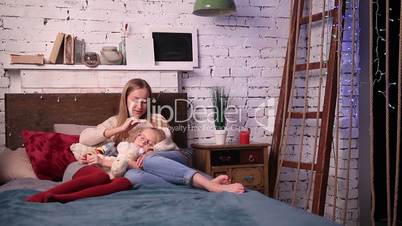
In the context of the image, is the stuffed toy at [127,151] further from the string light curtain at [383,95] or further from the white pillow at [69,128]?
the string light curtain at [383,95]

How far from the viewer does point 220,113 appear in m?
3.60

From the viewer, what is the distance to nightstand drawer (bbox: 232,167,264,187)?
339cm

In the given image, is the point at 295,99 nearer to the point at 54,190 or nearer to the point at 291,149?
the point at 291,149

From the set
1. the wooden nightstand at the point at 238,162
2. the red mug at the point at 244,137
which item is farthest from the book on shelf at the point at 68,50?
the red mug at the point at 244,137

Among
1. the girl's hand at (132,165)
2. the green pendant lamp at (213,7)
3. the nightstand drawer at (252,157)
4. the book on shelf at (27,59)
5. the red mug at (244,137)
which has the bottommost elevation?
the nightstand drawer at (252,157)

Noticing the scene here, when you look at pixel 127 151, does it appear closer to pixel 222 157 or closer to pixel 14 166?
pixel 14 166

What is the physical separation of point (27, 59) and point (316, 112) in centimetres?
211

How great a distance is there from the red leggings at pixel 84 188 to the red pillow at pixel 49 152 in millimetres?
596

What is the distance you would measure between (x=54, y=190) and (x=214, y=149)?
1547 millimetres

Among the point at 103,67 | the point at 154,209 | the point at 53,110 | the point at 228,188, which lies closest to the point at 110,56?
the point at 103,67

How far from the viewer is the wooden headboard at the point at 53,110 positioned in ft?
10.5

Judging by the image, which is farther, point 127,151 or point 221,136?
point 221,136

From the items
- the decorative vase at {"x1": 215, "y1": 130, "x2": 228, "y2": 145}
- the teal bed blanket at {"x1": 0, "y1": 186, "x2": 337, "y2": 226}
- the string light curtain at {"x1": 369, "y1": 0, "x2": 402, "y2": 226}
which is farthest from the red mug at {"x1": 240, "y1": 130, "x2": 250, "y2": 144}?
the teal bed blanket at {"x1": 0, "y1": 186, "x2": 337, "y2": 226}

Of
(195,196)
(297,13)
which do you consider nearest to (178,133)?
(297,13)
